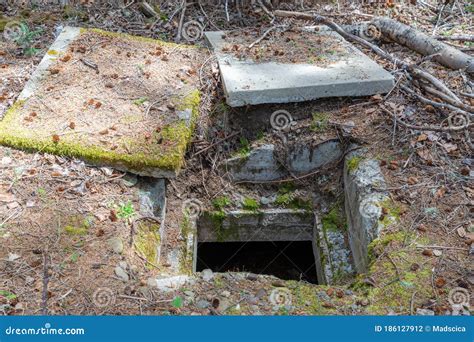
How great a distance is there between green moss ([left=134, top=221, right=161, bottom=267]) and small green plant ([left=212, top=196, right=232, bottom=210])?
79 cm

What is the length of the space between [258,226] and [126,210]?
1.47 meters

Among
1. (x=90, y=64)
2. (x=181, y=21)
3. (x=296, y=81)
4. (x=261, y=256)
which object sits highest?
(x=181, y=21)

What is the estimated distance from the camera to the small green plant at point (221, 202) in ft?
13.5

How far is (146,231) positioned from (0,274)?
94 centimetres

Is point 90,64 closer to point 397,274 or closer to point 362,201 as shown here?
point 362,201

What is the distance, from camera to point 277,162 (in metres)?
4.21

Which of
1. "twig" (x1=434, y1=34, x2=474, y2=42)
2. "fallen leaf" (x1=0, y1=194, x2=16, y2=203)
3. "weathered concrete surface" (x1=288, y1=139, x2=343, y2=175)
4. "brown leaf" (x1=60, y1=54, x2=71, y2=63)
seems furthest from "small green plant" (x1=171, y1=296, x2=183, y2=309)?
"twig" (x1=434, y1=34, x2=474, y2=42)

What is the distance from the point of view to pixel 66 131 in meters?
3.55

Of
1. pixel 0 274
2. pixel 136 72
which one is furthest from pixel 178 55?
pixel 0 274

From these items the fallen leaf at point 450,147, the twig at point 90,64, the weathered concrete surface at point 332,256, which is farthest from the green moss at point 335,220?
the twig at point 90,64

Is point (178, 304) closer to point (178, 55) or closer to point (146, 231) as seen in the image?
point (146, 231)

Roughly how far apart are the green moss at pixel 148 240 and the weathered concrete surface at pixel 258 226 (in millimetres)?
801

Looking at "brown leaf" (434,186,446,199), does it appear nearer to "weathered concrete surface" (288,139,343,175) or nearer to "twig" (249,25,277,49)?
"weathered concrete surface" (288,139,343,175)

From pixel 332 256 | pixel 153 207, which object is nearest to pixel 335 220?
pixel 332 256
